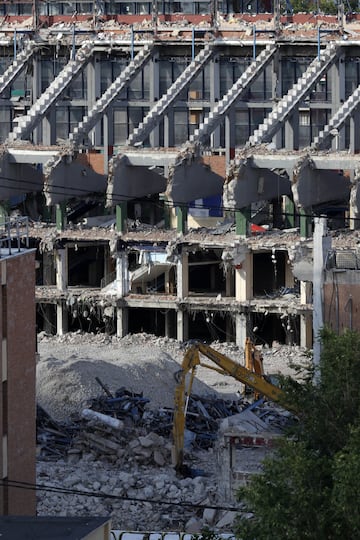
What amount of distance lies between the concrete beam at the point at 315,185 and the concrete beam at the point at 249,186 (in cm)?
204

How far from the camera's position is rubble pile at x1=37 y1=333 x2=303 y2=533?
49469 mm

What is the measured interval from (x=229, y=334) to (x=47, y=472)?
23.0 m

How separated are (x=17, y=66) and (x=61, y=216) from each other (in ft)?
35.8

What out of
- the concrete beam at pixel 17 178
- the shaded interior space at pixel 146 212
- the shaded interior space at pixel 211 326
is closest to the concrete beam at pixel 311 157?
the shaded interior space at pixel 211 326

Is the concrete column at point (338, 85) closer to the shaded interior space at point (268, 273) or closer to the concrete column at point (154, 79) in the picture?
the shaded interior space at point (268, 273)

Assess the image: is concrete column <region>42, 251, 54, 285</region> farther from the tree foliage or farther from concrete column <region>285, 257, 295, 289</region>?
the tree foliage

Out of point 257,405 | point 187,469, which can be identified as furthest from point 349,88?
point 187,469

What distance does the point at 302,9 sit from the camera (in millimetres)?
124625

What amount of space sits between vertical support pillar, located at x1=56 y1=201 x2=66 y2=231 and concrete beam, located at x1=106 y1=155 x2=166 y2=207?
188 centimetres

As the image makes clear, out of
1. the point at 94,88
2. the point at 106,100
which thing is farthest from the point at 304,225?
the point at 94,88

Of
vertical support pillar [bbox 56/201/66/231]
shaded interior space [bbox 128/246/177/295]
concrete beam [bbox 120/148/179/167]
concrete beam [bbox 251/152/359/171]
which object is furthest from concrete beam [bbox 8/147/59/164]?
concrete beam [bbox 251/152/359/171]

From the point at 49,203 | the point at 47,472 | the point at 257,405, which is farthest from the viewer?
the point at 49,203

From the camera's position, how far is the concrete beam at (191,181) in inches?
3012

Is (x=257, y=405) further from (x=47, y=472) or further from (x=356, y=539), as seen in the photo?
(x=356, y=539)
